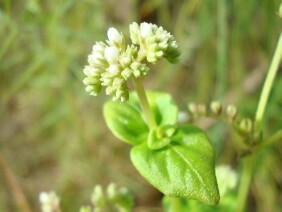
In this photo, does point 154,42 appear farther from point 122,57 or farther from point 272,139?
point 272,139

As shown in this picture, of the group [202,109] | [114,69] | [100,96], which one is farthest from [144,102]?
[100,96]

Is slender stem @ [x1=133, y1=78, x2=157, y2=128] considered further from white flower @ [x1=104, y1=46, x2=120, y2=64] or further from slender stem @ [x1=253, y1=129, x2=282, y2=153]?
Result: slender stem @ [x1=253, y1=129, x2=282, y2=153]

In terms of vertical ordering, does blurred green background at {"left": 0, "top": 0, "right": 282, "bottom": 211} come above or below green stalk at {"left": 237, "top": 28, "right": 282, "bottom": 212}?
above


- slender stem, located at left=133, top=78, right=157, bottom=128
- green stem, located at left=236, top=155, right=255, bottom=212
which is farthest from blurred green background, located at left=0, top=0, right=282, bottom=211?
slender stem, located at left=133, top=78, right=157, bottom=128

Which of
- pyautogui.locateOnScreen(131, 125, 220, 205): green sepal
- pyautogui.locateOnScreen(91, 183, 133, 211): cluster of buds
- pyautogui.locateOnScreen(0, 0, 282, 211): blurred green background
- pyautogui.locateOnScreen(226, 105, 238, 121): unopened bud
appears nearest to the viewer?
pyautogui.locateOnScreen(131, 125, 220, 205): green sepal

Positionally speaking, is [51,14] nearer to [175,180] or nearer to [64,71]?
[64,71]

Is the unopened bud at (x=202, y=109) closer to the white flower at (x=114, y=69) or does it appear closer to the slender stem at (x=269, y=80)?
the slender stem at (x=269, y=80)
